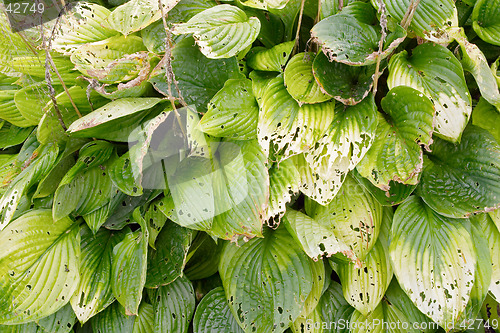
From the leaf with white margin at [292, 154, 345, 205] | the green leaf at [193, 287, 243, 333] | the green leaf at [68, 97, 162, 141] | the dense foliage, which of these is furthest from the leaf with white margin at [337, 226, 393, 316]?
the green leaf at [68, 97, 162, 141]

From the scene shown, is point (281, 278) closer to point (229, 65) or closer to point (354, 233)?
point (354, 233)

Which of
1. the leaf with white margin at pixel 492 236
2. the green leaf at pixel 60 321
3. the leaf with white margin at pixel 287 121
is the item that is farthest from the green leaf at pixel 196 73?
the leaf with white margin at pixel 492 236

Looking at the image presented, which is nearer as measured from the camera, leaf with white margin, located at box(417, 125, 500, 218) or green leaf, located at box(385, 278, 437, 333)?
leaf with white margin, located at box(417, 125, 500, 218)

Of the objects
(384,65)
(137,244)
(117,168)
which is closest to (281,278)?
(137,244)

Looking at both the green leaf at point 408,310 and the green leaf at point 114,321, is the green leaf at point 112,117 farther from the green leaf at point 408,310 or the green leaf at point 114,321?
the green leaf at point 408,310

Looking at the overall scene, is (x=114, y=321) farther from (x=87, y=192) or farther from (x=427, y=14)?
(x=427, y=14)

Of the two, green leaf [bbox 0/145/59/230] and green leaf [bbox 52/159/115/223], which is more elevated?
green leaf [bbox 0/145/59/230]

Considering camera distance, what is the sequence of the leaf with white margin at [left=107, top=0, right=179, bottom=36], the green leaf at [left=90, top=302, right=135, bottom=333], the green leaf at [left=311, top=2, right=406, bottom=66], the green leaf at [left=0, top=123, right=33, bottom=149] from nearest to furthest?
the green leaf at [left=311, top=2, right=406, bottom=66]
the leaf with white margin at [left=107, top=0, right=179, bottom=36]
the green leaf at [left=90, top=302, right=135, bottom=333]
the green leaf at [left=0, top=123, right=33, bottom=149]

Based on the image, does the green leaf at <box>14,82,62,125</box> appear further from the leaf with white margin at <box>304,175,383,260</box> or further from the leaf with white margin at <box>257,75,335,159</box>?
the leaf with white margin at <box>304,175,383,260</box>
